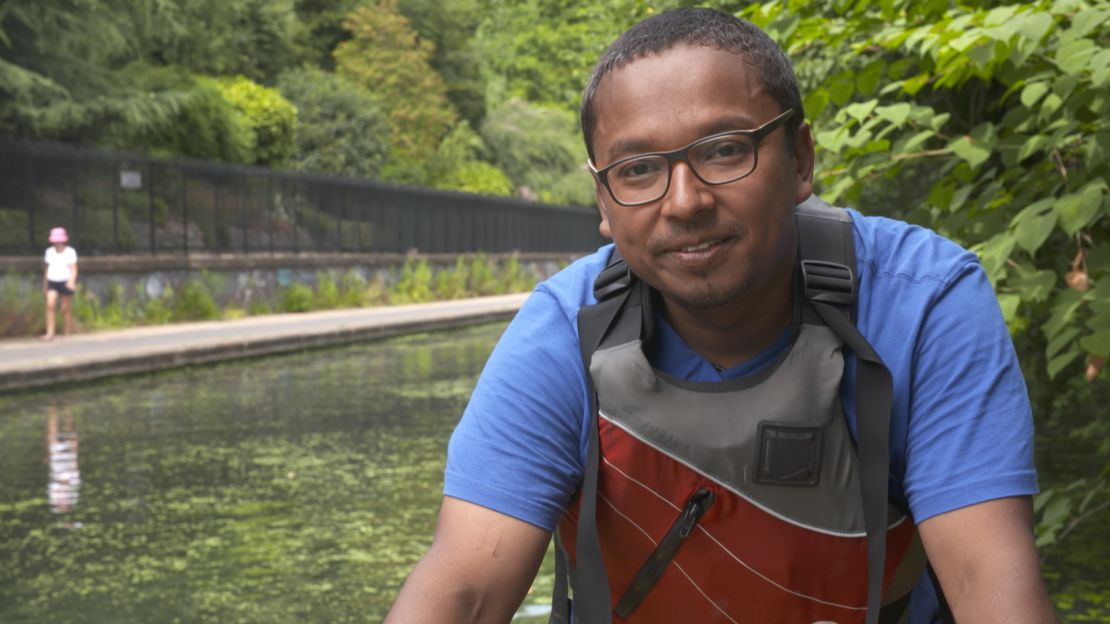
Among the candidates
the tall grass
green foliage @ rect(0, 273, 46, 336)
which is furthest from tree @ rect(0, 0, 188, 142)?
green foliage @ rect(0, 273, 46, 336)

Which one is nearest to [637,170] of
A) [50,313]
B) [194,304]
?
[50,313]

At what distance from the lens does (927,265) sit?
99.6 inches

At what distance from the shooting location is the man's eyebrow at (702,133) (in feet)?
8.01

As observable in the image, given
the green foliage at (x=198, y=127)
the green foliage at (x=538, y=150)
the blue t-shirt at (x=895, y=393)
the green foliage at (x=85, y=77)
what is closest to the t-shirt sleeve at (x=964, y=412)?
the blue t-shirt at (x=895, y=393)

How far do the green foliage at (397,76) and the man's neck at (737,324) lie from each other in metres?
48.8

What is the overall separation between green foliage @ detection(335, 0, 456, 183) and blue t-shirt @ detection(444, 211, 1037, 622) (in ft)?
160

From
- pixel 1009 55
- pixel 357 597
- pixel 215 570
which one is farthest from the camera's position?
pixel 215 570

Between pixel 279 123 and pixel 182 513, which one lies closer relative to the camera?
pixel 182 513

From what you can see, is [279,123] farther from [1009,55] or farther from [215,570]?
[1009,55]

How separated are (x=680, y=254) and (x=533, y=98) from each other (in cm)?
7225

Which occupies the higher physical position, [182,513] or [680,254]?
[680,254]

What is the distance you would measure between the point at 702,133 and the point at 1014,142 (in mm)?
2813

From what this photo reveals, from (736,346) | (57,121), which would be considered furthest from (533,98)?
(736,346)

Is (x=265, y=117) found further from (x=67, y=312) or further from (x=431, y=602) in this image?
(x=431, y=602)
